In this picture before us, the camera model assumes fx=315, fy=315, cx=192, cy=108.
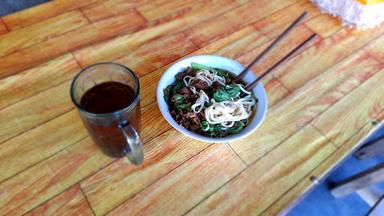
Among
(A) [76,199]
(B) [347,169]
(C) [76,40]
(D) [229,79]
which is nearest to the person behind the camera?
(A) [76,199]

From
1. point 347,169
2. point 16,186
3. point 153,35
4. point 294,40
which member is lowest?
point 347,169

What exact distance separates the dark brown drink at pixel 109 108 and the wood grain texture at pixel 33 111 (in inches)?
5.4

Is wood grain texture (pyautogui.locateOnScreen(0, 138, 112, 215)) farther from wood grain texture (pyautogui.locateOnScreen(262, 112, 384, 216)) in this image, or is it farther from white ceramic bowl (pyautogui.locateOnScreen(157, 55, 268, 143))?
wood grain texture (pyautogui.locateOnScreen(262, 112, 384, 216))

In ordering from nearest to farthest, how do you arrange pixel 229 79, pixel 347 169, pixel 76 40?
pixel 229 79, pixel 76 40, pixel 347 169

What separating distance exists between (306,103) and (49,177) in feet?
1.94

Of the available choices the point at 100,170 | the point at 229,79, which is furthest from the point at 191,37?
the point at 100,170

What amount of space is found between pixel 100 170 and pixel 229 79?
34 cm

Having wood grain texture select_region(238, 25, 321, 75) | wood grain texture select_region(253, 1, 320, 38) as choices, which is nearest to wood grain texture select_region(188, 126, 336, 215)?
wood grain texture select_region(238, 25, 321, 75)

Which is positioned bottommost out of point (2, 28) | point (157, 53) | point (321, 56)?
point (2, 28)

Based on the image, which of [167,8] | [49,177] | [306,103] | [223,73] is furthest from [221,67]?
[49,177]

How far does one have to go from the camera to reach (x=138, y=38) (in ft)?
2.79

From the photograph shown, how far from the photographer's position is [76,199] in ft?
1.92

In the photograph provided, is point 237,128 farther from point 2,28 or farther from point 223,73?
point 2,28

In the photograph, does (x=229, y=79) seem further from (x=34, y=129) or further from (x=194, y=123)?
(x=34, y=129)
